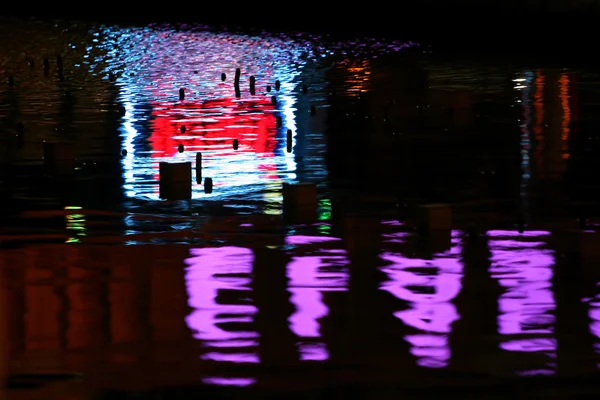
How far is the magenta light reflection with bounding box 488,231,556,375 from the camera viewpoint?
8.35 meters

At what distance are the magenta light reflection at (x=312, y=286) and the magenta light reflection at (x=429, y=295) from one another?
1.15 ft

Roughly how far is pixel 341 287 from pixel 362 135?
9616mm

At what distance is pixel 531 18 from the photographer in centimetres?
3900

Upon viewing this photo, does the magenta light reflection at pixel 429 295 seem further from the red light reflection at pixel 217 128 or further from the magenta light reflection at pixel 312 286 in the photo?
the red light reflection at pixel 217 128

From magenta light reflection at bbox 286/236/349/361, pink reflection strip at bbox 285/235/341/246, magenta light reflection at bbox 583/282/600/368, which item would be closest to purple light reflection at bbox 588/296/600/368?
magenta light reflection at bbox 583/282/600/368

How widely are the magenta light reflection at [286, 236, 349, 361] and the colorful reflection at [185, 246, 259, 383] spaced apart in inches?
11.0

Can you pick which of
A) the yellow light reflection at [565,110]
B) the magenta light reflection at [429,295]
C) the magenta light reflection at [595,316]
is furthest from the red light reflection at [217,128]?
the magenta light reflection at [595,316]

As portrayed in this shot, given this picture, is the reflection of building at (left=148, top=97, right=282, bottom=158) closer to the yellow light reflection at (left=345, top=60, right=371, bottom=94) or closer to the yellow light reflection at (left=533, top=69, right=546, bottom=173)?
the yellow light reflection at (left=345, top=60, right=371, bottom=94)

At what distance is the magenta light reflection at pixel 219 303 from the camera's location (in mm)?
8328

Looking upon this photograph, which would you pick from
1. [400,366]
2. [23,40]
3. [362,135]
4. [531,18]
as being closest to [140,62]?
[23,40]

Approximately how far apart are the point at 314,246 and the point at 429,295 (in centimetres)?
209

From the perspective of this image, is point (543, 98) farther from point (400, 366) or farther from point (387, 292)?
point (400, 366)

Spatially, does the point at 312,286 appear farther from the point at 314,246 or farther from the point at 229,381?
the point at 229,381

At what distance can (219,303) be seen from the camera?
955 centimetres
